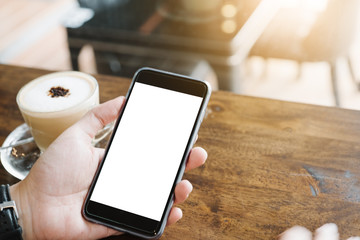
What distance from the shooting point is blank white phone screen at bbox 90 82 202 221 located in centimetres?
53

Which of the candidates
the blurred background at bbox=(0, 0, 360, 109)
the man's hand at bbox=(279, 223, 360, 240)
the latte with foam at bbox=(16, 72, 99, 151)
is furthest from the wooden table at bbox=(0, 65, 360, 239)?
the blurred background at bbox=(0, 0, 360, 109)

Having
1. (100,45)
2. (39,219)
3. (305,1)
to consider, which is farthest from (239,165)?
(305,1)

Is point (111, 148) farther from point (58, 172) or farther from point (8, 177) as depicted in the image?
point (8, 177)

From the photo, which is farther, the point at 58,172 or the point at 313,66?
the point at 313,66

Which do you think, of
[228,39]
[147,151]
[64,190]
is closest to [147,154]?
[147,151]

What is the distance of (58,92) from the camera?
641 mm

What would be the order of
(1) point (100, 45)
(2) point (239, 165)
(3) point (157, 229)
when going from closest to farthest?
(3) point (157, 229) → (2) point (239, 165) → (1) point (100, 45)

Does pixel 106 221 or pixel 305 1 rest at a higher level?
pixel 106 221

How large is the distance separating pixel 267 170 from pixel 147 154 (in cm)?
20

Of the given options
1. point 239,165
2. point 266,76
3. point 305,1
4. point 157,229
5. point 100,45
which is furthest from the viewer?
point 266,76

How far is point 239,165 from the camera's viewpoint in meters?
0.63

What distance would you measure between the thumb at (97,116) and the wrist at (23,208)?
0.40 ft

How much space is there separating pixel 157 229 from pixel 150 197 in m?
0.05

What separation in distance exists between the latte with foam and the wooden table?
0.11 metres
